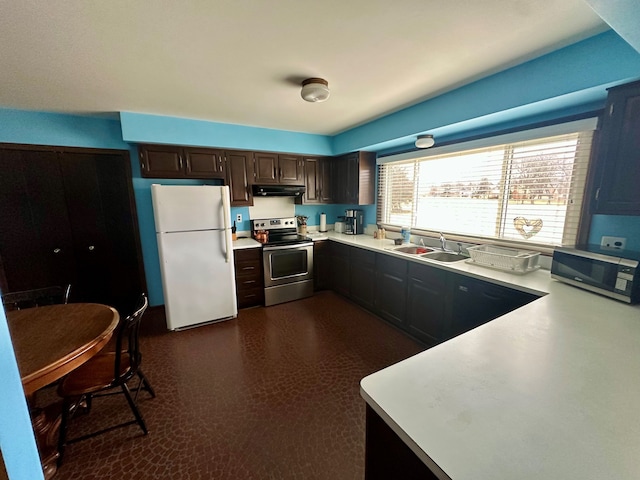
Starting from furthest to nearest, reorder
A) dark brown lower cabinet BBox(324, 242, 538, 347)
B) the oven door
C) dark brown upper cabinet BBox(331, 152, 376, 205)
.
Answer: dark brown upper cabinet BBox(331, 152, 376, 205), the oven door, dark brown lower cabinet BBox(324, 242, 538, 347)

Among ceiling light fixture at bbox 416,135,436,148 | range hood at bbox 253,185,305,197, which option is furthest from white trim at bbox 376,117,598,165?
range hood at bbox 253,185,305,197

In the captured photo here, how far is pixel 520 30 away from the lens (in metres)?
1.49

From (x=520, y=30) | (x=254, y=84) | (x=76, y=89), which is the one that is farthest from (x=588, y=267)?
(x=76, y=89)

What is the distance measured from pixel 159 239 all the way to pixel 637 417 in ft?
11.0

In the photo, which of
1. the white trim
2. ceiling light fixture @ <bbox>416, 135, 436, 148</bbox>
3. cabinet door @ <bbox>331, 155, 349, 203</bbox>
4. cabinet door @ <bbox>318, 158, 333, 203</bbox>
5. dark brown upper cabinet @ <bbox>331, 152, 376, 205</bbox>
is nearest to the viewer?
the white trim

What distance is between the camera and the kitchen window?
2.02 metres

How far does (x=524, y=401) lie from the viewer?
2.68 feet

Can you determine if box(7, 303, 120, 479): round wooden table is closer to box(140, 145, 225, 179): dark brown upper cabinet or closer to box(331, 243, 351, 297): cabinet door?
box(140, 145, 225, 179): dark brown upper cabinet

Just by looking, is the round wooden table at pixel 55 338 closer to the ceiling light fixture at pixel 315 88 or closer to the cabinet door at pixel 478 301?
the ceiling light fixture at pixel 315 88

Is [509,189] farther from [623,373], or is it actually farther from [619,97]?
[623,373]

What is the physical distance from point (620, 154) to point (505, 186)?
0.90 metres

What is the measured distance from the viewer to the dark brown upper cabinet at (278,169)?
3617 mm

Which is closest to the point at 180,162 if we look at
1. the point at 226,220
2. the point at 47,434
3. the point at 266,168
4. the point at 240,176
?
the point at 240,176

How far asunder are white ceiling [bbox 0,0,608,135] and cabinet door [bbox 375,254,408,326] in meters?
1.69
